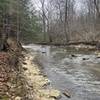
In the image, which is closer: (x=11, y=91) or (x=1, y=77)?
(x=11, y=91)

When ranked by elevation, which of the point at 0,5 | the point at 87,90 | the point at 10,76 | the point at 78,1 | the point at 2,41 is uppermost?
the point at 78,1

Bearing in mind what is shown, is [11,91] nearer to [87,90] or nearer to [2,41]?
[87,90]

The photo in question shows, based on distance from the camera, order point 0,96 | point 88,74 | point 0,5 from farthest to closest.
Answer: point 0,5 → point 88,74 → point 0,96

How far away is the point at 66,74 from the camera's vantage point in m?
11.6

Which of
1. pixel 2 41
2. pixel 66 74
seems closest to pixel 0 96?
pixel 66 74

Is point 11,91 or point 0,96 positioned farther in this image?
point 11,91

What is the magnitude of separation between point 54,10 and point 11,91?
140ft

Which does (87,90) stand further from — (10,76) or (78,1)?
(78,1)

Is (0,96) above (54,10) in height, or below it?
below

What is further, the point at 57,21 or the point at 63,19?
the point at 57,21

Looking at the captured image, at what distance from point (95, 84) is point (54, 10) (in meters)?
40.0

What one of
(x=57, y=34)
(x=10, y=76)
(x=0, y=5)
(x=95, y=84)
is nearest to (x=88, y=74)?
(x=95, y=84)

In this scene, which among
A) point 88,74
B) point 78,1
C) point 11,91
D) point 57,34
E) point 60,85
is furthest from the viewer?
point 78,1

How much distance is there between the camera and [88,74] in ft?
37.7
